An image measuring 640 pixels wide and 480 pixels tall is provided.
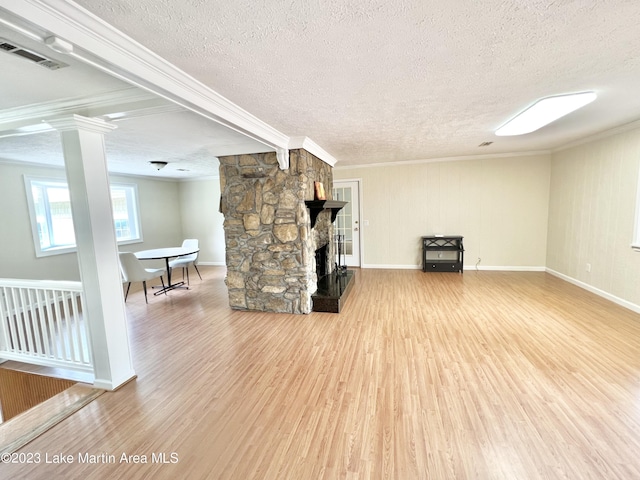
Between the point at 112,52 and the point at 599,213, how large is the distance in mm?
5562

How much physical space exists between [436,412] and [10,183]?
6.20 meters

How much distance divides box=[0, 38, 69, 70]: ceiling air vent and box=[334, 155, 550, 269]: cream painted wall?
4.94 metres

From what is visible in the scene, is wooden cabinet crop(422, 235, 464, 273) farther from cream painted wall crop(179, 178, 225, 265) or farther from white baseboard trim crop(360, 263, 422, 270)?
cream painted wall crop(179, 178, 225, 265)

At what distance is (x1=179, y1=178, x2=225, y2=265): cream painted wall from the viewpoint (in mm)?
7027

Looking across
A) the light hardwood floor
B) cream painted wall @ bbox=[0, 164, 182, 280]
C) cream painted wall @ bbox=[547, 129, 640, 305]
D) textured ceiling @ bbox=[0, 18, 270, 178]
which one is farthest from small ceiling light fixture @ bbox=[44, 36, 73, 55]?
cream painted wall @ bbox=[547, 129, 640, 305]

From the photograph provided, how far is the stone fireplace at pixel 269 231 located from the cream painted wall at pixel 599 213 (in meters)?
3.97

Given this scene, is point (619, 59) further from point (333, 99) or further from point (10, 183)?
point (10, 183)

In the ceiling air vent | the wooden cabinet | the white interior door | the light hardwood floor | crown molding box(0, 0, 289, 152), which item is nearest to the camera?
crown molding box(0, 0, 289, 152)

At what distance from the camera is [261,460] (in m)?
1.54

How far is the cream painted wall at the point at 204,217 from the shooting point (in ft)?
23.1

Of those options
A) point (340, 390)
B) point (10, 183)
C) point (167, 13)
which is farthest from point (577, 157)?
point (10, 183)

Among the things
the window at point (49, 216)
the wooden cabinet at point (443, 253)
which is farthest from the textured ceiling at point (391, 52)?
the window at point (49, 216)

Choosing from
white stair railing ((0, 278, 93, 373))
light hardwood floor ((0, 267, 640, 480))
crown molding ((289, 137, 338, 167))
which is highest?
crown molding ((289, 137, 338, 167))

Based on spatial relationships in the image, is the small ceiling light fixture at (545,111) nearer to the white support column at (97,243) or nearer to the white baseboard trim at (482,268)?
the white baseboard trim at (482,268)
